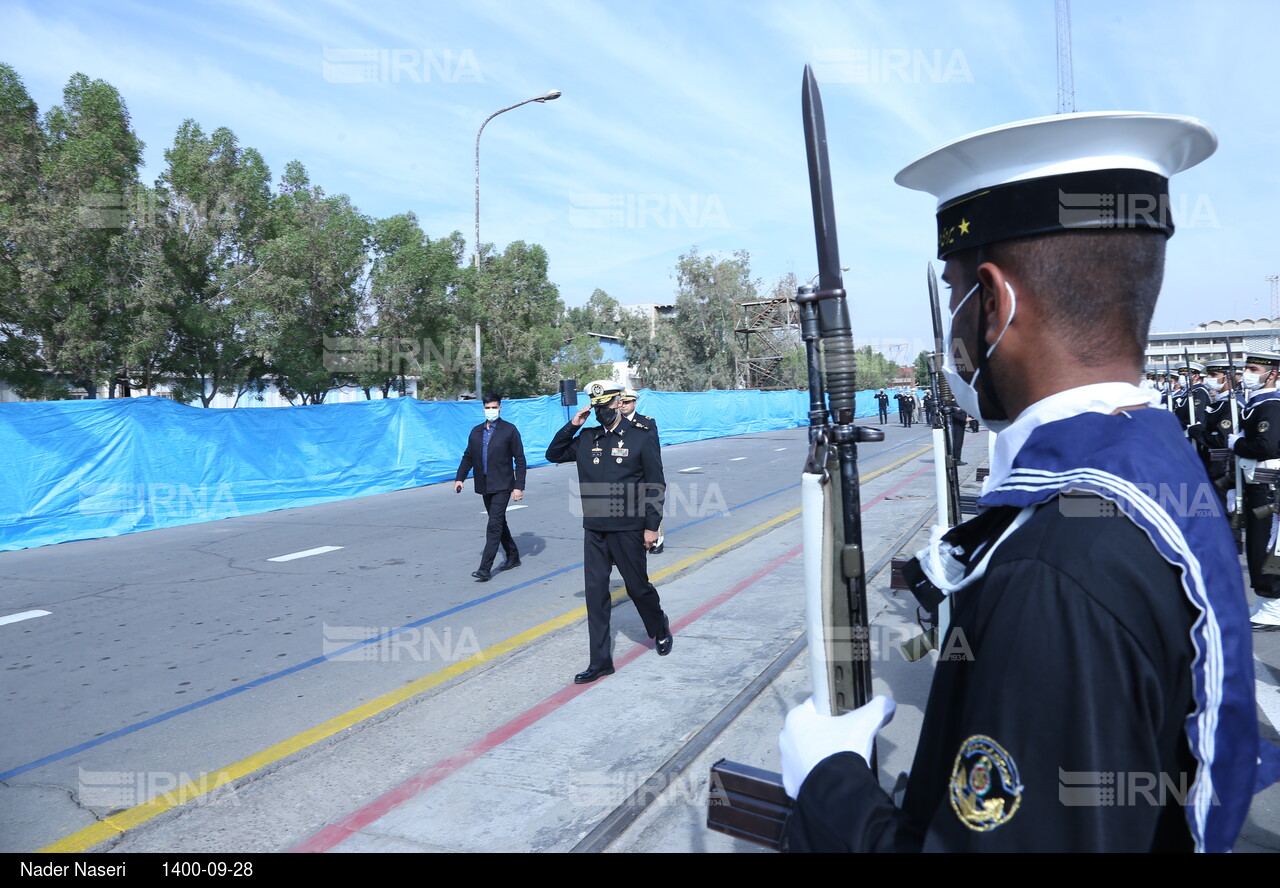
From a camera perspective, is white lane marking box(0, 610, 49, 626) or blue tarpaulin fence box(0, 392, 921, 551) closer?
white lane marking box(0, 610, 49, 626)

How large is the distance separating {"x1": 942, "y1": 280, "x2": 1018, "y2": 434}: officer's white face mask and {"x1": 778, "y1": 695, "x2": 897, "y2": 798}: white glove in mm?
472

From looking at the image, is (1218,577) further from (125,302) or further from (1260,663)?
(125,302)

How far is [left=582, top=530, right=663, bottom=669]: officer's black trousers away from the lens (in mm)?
5410

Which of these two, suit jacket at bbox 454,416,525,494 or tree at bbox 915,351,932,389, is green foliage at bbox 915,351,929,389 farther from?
suit jacket at bbox 454,416,525,494

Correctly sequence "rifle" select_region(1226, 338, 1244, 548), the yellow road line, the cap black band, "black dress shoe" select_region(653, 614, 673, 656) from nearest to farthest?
the cap black band, the yellow road line, "black dress shoe" select_region(653, 614, 673, 656), "rifle" select_region(1226, 338, 1244, 548)

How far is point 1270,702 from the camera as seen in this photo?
444 cm

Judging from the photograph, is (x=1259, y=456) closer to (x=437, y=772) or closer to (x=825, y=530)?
(x=437, y=772)

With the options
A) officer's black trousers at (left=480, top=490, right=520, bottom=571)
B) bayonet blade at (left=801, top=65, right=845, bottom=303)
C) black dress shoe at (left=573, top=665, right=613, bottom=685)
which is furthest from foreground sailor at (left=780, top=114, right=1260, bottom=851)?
officer's black trousers at (left=480, top=490, right=520, bottom=571)

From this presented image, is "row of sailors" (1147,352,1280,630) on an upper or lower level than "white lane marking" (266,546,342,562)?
upper

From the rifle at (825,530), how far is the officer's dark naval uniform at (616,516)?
3758 millimetres

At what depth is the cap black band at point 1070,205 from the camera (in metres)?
1.21

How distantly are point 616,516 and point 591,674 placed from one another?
100 centimetres

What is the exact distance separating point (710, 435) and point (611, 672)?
3041 cm
